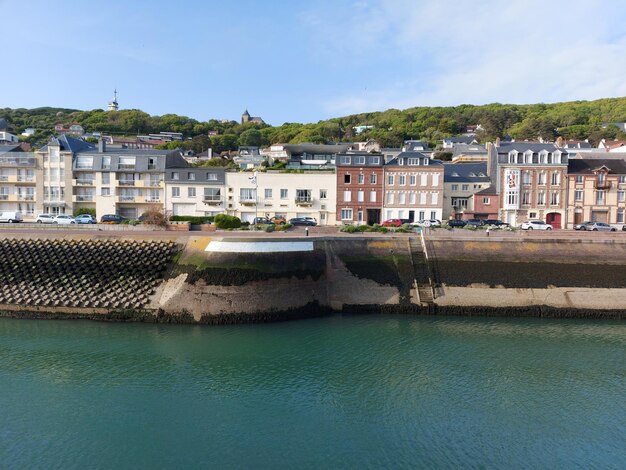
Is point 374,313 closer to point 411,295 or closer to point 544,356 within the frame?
point 411,295

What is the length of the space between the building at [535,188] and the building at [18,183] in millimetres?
47848

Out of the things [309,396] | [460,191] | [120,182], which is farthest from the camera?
[460,191]

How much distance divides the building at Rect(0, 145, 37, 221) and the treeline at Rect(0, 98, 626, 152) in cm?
5100

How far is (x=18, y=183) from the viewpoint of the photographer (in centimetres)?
5006

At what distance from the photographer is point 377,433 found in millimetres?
14516

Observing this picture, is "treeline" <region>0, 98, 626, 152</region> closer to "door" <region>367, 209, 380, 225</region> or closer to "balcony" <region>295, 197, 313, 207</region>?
"door" <region>367, 209, 380, 225</region>

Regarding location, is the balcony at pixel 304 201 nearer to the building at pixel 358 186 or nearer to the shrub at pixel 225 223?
the building at pixel 358 186

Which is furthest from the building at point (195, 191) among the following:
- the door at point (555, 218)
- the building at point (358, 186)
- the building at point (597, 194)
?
the building at point (597, 194)

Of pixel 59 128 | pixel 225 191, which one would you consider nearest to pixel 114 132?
pixel 59 128

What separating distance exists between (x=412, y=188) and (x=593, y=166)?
18.5 metres

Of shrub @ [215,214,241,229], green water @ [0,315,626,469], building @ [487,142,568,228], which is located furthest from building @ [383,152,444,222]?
green water @ [0,315,626,469]

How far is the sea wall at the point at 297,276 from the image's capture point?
2516cm

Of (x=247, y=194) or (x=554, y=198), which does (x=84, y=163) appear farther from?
(x=554, y=198)

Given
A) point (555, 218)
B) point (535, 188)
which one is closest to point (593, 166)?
point (535, 188)
